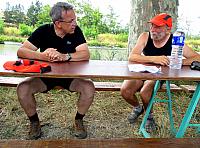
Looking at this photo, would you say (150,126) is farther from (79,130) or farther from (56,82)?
(56,82)

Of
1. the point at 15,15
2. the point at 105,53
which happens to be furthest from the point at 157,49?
the point at 15,15

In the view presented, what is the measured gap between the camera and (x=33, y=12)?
17.9 ft

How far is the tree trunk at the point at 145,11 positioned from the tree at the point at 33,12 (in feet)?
6.16

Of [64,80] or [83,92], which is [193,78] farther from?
[64,80]

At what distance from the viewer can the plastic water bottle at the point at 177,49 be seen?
7.70 ft

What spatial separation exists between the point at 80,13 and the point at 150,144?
167 inches

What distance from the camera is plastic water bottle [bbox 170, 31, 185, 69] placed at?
235 cm

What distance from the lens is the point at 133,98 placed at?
3.11 meters

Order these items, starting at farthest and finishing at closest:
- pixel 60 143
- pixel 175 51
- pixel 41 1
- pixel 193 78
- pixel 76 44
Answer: pixel 41 1, pixel 76 44, pixel 175 51, pixel 193 78, pixel 60 143

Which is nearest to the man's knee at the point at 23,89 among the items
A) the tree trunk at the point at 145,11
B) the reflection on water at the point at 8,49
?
the reflection on water at the point at 8,49

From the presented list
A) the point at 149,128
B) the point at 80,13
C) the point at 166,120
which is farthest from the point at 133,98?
the point at 80,13

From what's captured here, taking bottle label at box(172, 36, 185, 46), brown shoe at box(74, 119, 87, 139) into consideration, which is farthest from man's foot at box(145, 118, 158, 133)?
bottle label at box(172, 36, 185, 46)

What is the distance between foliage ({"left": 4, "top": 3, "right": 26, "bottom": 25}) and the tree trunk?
7.03 ft

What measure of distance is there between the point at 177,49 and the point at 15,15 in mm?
3860
